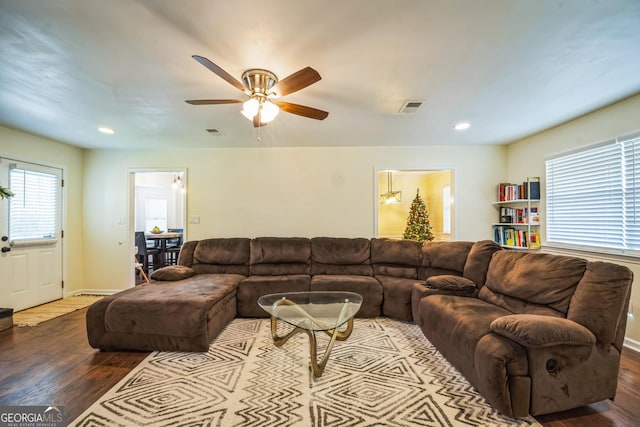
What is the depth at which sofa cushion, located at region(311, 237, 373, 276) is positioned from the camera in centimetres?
380

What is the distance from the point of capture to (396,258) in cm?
372

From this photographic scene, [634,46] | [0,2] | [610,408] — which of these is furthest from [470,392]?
[0,2]

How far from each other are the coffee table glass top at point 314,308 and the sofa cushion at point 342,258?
82 cm

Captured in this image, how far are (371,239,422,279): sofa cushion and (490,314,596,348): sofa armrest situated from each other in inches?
78.2

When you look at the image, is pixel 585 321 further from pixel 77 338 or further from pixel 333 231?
pixel 77 338

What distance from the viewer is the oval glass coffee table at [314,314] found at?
80.3 inches

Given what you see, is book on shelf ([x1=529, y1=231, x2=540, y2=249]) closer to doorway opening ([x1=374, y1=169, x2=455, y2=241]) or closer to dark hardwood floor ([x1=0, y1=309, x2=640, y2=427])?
dark hardwood floor ([x1=0, y1=309, x2=640, y2=427])

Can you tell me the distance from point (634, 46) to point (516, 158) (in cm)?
245

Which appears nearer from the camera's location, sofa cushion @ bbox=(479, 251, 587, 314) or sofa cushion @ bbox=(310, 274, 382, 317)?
sofa cushion @ bbox=(479, 251, 587, 314)

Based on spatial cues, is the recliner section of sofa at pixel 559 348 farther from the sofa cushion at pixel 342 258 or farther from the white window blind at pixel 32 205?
the white window blind at pixel 32 205

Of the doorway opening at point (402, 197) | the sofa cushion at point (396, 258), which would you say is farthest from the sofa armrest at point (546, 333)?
the doorway opening at point (402, 197)

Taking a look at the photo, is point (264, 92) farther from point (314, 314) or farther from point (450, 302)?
point (450, 302)

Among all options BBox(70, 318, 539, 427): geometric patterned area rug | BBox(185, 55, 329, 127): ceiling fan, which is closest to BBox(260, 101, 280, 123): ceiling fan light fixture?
BBox(185, 55, 329, 127): ceiling fan

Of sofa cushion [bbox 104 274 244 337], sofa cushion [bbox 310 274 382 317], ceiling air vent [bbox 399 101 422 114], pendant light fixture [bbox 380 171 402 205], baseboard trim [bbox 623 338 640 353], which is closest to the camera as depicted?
sofa cushion [bbox 104 274 244 337]
